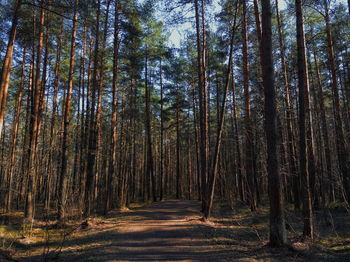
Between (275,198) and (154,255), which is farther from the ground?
(275,198)

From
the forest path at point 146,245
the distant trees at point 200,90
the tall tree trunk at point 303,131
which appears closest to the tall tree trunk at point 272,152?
the distant trees at point 200,90

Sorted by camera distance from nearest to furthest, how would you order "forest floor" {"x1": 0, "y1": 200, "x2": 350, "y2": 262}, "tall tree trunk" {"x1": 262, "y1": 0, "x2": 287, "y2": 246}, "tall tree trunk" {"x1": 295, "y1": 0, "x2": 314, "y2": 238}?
"forest floor" {"x1": 0, "y1": 200, "x2": 350, "y2": 262} < "tall tree trunk" {"x1": 262, "y1": 0, "x2": 287, "y2": 246} < "tall tree trunk" {"x1": 295, "y1": 0, "x2": 314, "y2": 238}

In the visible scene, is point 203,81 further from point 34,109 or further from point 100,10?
point 34,109

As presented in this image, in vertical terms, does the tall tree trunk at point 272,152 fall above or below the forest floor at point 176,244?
above

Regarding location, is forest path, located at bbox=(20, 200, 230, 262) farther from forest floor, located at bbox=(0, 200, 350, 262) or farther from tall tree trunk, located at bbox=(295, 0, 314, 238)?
tall tree trunk, located at bbox=(295, 0, 314, 238)

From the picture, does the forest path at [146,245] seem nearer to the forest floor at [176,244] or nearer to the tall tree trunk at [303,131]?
the forest floor at [176,244]

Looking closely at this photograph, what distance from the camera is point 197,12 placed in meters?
11.8

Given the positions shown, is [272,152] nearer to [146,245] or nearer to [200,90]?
[146,245]

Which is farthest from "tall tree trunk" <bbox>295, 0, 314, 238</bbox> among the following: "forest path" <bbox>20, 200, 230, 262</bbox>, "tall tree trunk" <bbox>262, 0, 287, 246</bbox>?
"forest path" <bbox>20, 200, 230, 262</bbox>

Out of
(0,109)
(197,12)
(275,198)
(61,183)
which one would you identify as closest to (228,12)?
(197,12)

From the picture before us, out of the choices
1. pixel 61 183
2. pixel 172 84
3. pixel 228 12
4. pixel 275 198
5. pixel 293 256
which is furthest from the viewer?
pixel 172 84

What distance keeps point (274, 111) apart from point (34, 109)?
38.4 feet

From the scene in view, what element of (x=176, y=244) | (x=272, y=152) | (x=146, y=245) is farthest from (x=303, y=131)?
(x=146, y=245)

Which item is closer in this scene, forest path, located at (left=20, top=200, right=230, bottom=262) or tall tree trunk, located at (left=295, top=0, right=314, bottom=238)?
forest path, located at (left=20, top=200, right=230, bottom=262)
